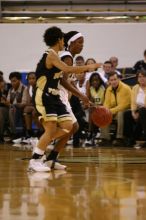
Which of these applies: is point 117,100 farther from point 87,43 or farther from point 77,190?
point 77,190

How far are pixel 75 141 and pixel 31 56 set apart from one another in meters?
3.34

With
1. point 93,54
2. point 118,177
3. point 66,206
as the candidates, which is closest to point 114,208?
point 66,206

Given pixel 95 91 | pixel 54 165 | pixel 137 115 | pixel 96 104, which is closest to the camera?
pixel 54 165

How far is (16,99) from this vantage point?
39.8 ft

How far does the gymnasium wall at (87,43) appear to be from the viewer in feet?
43.7

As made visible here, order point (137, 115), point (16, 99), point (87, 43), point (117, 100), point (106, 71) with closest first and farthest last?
point (137, 115), point (117, 100), point (106, 71), point (16, 99), point (87, 43)

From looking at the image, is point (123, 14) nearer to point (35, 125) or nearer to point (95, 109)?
point (35, 125)

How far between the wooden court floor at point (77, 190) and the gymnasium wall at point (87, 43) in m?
5.63

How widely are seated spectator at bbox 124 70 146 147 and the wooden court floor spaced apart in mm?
2610

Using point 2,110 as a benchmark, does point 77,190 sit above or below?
below

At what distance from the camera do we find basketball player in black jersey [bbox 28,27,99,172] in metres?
A: 6.36

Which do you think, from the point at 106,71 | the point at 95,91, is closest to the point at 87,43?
the point at 106,71

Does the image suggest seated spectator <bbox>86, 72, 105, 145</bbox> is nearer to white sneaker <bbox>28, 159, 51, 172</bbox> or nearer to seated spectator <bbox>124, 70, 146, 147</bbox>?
seated spectator <bbox>124, 70, 146, 147</bbox>

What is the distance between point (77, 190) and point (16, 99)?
24.4 ft
